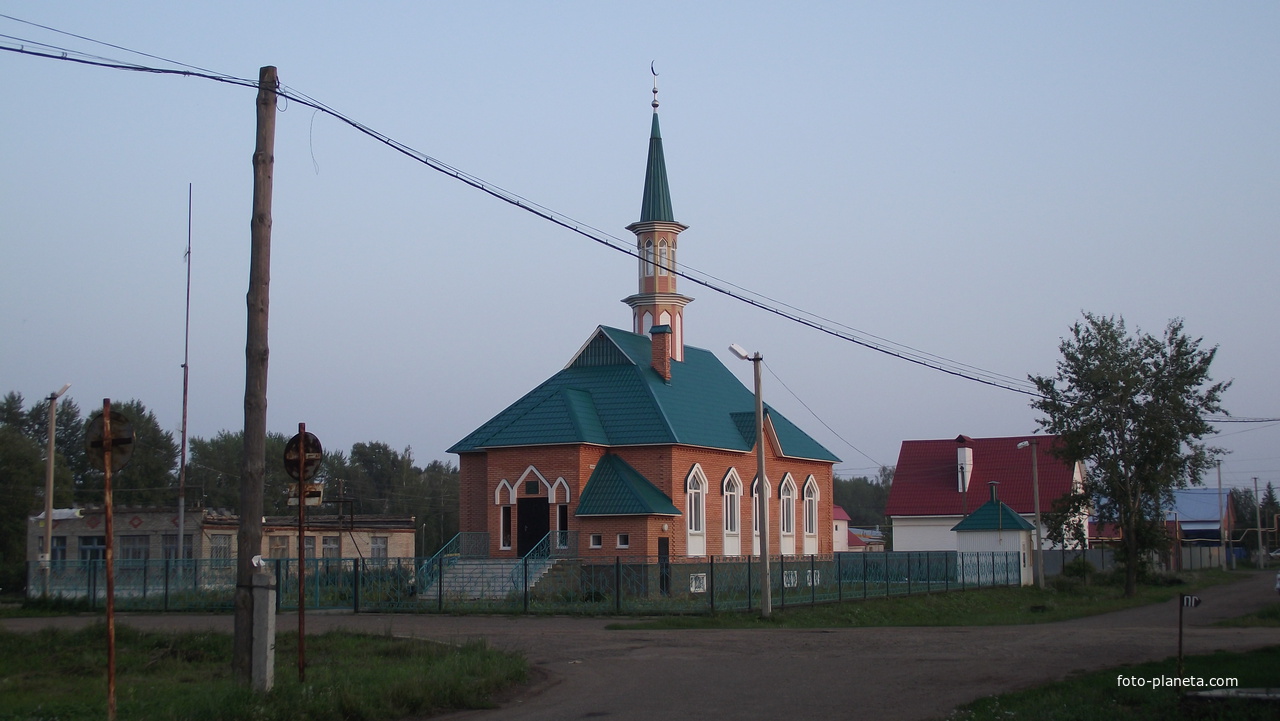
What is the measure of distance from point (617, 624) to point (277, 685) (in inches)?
562

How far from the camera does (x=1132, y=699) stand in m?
12.0

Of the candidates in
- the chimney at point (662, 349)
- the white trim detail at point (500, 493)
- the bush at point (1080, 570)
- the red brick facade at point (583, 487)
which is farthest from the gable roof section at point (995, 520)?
the white trim detail at point (500, 493)

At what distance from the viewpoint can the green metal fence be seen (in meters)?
29.1

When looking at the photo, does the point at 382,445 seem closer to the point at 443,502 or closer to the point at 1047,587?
the point at 443,502

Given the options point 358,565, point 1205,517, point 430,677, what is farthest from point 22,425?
point 1205,517

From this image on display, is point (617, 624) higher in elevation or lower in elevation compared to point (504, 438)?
lower

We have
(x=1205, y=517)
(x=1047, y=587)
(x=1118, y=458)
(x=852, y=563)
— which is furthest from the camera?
(x=1205, y=517)

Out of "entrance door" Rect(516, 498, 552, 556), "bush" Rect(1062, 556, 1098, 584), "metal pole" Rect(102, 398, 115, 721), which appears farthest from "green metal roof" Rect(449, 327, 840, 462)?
"metal pole" Rect(102, 398, 115, 721)

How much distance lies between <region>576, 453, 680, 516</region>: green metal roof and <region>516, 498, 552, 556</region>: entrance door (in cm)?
135

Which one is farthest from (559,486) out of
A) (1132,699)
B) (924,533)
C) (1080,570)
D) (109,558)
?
(924,533)

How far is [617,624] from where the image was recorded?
84.0 ft

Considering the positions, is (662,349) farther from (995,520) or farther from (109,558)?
(109,558)

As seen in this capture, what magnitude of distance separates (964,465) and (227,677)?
49.9 meters

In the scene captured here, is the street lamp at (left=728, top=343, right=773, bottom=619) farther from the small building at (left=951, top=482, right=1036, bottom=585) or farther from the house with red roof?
the house with red roof
